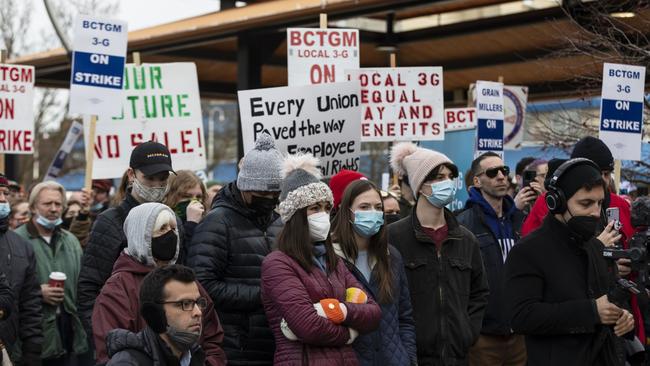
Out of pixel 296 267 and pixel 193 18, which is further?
pixel 193 18

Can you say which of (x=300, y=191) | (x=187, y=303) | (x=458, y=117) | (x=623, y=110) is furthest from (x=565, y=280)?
(x=458, y=117)

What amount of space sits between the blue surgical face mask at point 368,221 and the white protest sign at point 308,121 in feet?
9.86

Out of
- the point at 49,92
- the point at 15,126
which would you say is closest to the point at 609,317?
the point at 15,126

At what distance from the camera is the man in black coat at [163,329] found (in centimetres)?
575

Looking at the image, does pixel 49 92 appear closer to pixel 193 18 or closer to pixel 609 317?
pixel 193 18

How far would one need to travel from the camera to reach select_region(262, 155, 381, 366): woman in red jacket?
671 centimetres

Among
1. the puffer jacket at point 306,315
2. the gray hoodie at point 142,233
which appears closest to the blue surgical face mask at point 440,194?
the puffer jacket at point 306,315

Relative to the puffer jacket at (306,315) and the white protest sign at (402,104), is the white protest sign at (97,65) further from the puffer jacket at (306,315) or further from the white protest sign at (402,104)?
the puffer jacket at (306,315)

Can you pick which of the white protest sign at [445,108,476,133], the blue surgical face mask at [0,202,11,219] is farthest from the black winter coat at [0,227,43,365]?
the white protest sign at [445,108,476,133]

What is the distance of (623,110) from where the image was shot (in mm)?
12102

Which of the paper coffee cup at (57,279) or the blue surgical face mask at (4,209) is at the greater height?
the blue surgical face mask at (4,209)

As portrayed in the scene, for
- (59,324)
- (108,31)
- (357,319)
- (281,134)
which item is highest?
(108,31)

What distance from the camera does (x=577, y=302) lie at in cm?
641

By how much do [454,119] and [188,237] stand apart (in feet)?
27.8
